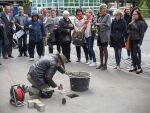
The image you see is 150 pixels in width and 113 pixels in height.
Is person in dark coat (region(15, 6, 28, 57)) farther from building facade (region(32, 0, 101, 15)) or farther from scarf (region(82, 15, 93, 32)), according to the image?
building facade (region(32, 0, 101, 15))

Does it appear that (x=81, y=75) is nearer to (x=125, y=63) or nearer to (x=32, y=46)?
(x=125, y=63)

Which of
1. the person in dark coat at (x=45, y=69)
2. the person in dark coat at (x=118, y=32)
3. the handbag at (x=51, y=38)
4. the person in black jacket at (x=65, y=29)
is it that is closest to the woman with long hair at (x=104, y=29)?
the person in dark coat at (x=118, y=32)

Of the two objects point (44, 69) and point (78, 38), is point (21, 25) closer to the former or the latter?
point (78, 38)

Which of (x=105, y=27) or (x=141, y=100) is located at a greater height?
(x=105, y=27)

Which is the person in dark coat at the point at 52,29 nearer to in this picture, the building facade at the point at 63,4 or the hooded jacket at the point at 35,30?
the hooded jacket at the point at 35,30

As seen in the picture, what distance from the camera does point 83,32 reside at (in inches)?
538

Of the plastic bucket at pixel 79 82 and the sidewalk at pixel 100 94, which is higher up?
the plastic bucket at pixel 79 82

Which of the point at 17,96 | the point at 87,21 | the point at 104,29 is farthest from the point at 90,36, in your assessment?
the point at 17,96

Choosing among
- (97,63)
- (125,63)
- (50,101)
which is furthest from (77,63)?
(50,101)

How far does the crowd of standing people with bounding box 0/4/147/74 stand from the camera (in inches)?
478

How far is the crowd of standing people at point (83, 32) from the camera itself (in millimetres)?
12133

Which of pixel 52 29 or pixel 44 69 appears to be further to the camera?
pixel 52 29

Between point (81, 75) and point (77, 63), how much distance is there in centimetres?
408

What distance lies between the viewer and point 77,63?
14.2 metres
